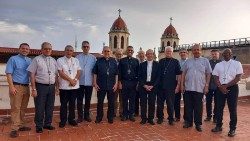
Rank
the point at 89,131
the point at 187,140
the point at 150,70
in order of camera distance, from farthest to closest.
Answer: the point at 150,70 < the point at 89,131 < the point at 187,140

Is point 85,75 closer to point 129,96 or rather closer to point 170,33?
point 129,96

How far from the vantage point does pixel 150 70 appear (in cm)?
782

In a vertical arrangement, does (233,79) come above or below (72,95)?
above

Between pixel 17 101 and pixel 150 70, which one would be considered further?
pixel 150 70

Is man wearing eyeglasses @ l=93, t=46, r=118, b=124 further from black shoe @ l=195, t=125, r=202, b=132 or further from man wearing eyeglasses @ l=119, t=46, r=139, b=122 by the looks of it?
black shoe @ l=195, t=125, r=202, b=132

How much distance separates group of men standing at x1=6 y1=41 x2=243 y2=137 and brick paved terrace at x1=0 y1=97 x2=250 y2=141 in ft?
0.69

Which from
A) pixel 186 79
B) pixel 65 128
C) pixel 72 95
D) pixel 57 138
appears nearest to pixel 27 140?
pixel 57 138

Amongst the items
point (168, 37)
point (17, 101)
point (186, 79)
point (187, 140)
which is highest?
point (168, 37)

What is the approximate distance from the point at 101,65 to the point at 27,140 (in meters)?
2.64

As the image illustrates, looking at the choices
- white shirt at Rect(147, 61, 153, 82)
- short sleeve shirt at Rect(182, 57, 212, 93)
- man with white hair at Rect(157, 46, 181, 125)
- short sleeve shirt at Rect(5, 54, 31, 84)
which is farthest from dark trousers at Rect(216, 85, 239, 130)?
short sleeve shirt at Rect(5, 54, 31, 84)

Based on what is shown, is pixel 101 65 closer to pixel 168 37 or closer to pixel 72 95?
pixel 72 95

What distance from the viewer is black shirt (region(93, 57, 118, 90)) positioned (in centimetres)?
767

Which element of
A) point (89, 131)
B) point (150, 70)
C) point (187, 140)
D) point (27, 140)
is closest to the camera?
point (27, 140)

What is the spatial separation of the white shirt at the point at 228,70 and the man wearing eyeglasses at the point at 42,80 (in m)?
3.80
